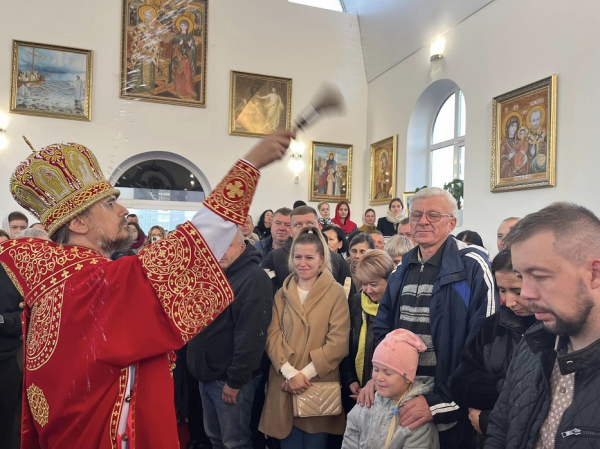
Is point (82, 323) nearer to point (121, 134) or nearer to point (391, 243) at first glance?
point (391, 243)

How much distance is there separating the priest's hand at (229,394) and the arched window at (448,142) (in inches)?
285

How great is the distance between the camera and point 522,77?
729 cm

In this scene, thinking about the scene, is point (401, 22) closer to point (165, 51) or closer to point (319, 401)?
point (165, 51)

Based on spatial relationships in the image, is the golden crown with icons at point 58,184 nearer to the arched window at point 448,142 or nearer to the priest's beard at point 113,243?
the priest's beard at point 113,243

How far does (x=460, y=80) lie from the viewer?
28.4ft

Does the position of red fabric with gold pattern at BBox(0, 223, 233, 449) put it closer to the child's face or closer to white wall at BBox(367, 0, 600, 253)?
the child's face

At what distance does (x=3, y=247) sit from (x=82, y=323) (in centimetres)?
45

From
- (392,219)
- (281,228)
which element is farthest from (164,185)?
(281,228)

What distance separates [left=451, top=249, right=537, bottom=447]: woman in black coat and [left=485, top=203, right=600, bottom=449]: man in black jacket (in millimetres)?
627

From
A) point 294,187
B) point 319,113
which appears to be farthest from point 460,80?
point 319,113

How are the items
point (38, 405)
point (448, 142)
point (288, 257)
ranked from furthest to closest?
1. point (448, 142)
2. point (288, 257)
3. point (38, 405)

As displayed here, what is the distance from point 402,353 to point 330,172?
9.29 m

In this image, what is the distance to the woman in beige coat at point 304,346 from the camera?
121 inches

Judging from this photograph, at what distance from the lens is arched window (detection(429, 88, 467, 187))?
31.1ft
